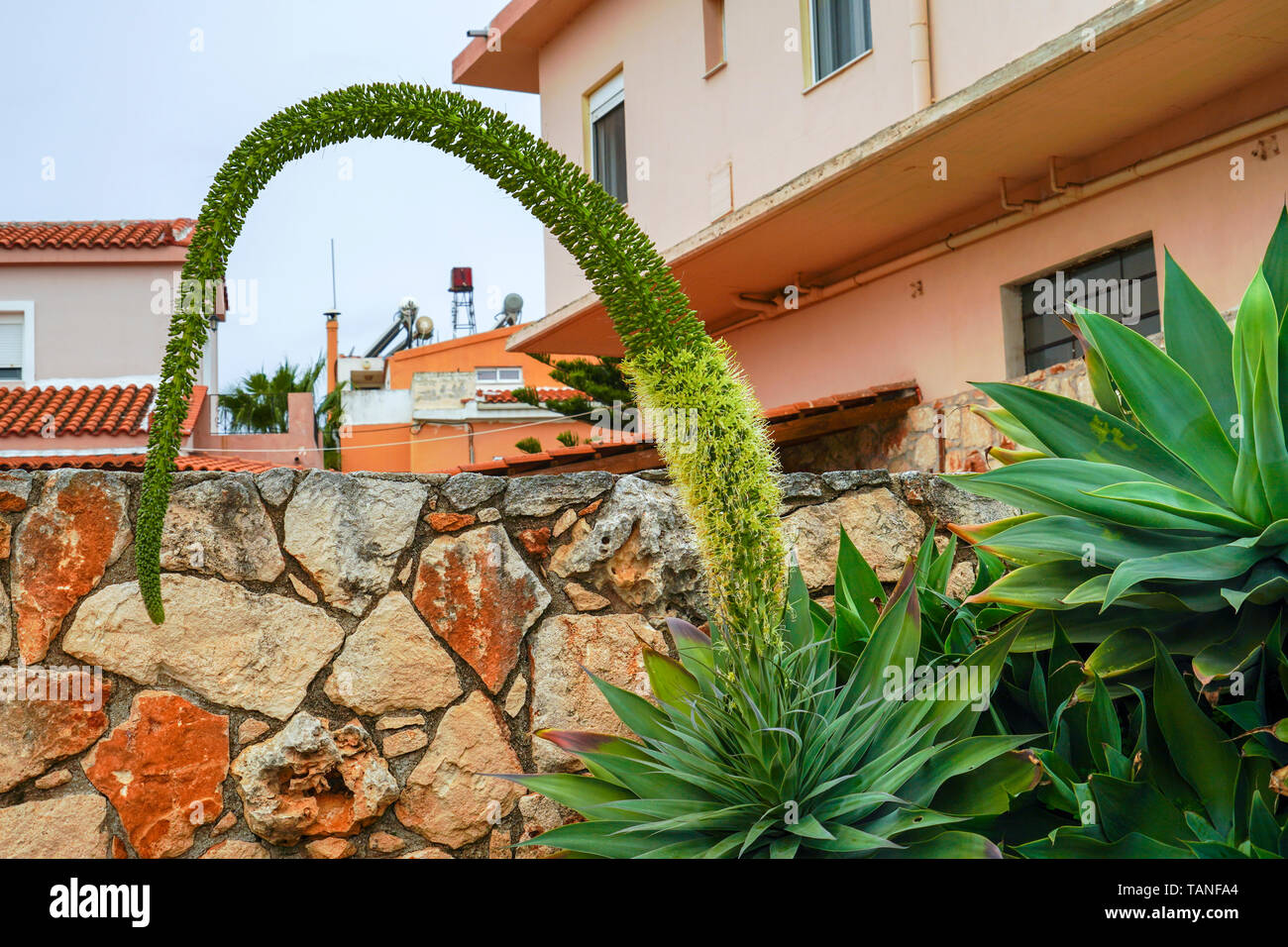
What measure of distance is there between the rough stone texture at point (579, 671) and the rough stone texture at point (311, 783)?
522 millimetres

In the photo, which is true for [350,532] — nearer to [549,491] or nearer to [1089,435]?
[549,491]

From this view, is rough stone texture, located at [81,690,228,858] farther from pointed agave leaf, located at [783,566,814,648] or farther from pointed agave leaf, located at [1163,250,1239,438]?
pointed agave leaf, located at [1163,250,1239,438]

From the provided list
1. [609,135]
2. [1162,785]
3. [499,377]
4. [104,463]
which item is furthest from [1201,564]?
[499,377]

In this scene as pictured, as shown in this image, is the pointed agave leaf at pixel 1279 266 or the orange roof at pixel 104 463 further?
the orange roof at pixel 104 463

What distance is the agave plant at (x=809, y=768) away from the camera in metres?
2.11

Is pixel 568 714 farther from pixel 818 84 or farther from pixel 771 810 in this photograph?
pixel 818 84

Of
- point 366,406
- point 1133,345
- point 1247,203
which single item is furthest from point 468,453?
point 1133,345

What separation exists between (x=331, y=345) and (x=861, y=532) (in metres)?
27.9

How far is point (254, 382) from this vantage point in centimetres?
2759

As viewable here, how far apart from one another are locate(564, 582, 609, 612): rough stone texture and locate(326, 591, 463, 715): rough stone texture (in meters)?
0.45

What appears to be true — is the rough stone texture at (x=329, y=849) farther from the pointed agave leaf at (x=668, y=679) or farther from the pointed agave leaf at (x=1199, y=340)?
the pointed agave leaf at (x=1199, y=340)

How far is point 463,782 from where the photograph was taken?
343 cm

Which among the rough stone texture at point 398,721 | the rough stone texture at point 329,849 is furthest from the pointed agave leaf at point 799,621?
the rough stone texture at point 329,849

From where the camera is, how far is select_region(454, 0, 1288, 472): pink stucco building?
571 centimetres
